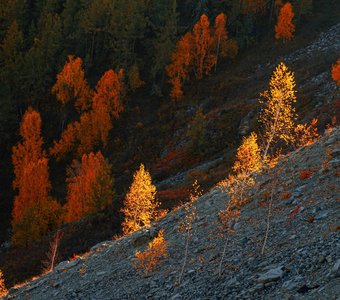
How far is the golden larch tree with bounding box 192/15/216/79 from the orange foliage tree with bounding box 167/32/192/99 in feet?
6.40

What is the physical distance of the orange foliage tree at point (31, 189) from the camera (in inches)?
2279

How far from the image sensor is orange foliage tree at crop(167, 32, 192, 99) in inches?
3342

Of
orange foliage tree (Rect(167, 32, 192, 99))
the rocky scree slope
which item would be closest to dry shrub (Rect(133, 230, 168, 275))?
the rocky scree slope

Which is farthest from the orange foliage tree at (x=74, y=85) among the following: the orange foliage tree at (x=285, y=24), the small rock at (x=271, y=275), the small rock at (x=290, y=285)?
the small rock at (x=290, y=285)

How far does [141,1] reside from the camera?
3767 inches

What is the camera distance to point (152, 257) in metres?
24.8

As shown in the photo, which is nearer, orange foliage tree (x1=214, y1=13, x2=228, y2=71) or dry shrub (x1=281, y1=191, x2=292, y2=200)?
dry shrub (x1=281, y1=191, x2=292, y2=200)

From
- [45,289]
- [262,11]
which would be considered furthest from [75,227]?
[262,11]

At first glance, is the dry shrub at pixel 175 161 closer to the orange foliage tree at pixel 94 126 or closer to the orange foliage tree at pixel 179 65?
the orange foliage tree at pixel 94 126

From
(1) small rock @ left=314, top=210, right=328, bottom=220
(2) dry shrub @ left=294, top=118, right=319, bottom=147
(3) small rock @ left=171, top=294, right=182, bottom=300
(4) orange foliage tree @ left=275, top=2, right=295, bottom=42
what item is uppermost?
(4) orange foliage tree @ left=275, top=2, right=295, bottom=42

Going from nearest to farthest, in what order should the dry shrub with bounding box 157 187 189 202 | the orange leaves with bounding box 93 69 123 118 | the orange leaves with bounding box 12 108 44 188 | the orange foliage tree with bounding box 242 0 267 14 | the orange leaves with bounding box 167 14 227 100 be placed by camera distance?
1. the dry shrub with bounding box 157 187 189 202
2. the orange leaves with bounding box 12 108 44 188
3. the orange leaves with bounding box 93 69 123 118
4. the orange leaves with bounding box 167 14 227 100
5. the orange foliage tree with bounding box 242 0 267 14

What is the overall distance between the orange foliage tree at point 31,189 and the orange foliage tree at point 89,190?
3.30 meters

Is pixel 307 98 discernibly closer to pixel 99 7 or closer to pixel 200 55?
pixel 200 55

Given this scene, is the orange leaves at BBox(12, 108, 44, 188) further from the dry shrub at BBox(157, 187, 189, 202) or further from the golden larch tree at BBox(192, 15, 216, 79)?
the dry shrub at BBox(157, 187, 189, 202)
